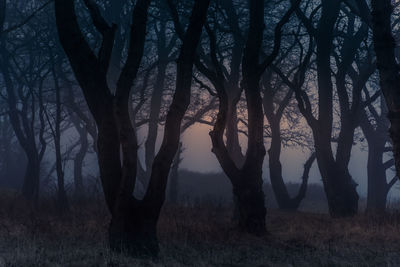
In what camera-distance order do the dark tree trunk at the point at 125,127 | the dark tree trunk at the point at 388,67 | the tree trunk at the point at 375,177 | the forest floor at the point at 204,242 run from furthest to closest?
1. the tree trunk at the point at 375,177
2. the dark tree trunk at the point at 125,127
3. the forest floor at the point at 204,242
4. the dark tree trunk at the point at 388,67

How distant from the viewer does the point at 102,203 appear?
12648 mm

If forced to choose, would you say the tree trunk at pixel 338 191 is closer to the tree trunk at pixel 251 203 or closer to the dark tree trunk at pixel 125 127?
the tree trunk at pixel 251 203

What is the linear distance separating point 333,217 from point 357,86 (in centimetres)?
393

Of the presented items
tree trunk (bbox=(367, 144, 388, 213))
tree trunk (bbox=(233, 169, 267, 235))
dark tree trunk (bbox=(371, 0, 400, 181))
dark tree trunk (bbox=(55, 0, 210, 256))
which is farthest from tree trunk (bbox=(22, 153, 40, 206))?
tree trunk (bbox=(367, 144, 388, 213))

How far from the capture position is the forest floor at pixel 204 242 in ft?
21.1

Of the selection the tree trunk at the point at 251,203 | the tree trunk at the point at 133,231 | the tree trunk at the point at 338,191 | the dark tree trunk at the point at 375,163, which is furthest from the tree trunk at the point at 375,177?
the tree trunk at the point at 133,231

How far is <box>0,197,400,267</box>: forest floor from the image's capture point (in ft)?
21.1

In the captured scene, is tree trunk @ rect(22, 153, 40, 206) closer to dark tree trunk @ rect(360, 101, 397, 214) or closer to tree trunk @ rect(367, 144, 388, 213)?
dark tree trunk @ rect(360, 101, 397, 214)

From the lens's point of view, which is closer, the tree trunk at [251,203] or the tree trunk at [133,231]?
the tree trunk at [133,231]

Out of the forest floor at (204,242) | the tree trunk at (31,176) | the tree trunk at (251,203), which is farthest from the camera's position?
the tree trunk at (31,176)

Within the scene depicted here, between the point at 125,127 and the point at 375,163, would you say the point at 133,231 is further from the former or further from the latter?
the point at 375,163

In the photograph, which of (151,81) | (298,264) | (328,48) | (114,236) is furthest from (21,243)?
(151,81)

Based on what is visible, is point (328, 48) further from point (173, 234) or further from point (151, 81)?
point (151, 81)

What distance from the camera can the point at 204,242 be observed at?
8055 millimetres
